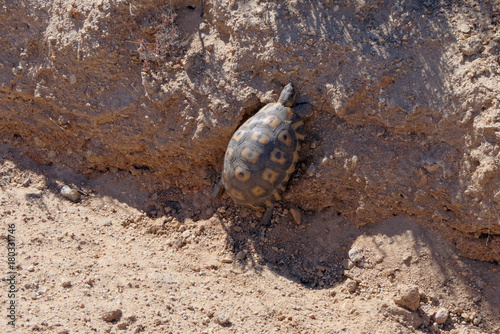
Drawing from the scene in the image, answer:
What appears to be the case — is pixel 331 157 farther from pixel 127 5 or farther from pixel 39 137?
pixel 39 137

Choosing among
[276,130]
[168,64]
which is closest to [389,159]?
[276,130]

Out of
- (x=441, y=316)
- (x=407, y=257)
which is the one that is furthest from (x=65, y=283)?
(x=441, y=316)

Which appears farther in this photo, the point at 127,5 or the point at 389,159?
the point at 127,5

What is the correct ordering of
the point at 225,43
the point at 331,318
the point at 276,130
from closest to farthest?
the point at 331,318 < the point at 276,130 < the point at 225,43

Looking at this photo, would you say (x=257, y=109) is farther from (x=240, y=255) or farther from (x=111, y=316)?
(x=111, y=316)

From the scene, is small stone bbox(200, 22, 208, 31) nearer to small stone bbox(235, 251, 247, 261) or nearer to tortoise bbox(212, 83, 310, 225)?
tortoise bbox(212, 83, 310, 225)

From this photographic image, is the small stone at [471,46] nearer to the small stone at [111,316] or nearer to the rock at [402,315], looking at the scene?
the rock at [402,315]

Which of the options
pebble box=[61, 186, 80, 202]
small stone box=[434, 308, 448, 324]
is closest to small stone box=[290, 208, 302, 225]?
small stone box=[434, 308, 448, 324]
